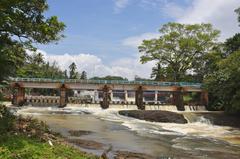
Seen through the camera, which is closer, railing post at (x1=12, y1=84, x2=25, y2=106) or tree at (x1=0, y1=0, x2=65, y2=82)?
tree at (x1=0, y1=0, x2=65, y2=82)

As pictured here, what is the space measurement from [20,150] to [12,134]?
8.93ft

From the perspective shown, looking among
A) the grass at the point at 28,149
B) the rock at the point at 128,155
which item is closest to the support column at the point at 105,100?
the rock at the point at 128,155

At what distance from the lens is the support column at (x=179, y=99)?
5534 cm

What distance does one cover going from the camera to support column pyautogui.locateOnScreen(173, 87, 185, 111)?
5534 centimetres

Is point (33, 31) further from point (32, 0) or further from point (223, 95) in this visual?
point (223, 95)

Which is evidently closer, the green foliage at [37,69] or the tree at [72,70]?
the green foliage at [37,69]

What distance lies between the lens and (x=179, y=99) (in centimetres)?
5653

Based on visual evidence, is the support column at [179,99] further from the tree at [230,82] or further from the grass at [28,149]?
the grass at [28,149]

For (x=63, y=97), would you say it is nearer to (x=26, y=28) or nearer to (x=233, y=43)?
(x=233, y=43)

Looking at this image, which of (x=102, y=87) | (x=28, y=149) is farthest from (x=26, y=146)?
(x=102, y=87)

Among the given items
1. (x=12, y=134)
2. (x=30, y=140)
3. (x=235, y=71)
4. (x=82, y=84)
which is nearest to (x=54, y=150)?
(x=30, y=140)

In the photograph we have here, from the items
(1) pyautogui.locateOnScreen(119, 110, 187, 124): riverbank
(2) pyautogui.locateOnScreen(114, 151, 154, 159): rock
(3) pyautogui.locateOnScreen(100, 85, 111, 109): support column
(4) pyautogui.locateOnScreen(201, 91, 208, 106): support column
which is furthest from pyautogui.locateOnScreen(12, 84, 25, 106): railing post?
(2) pyautogui.locateOnScreen(114, 151, 154, 159): rock

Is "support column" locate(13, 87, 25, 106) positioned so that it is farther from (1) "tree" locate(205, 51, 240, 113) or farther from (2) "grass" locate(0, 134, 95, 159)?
(2) "grass" locate(0, 134, 95, 159)

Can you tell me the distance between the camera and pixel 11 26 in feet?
50.4
